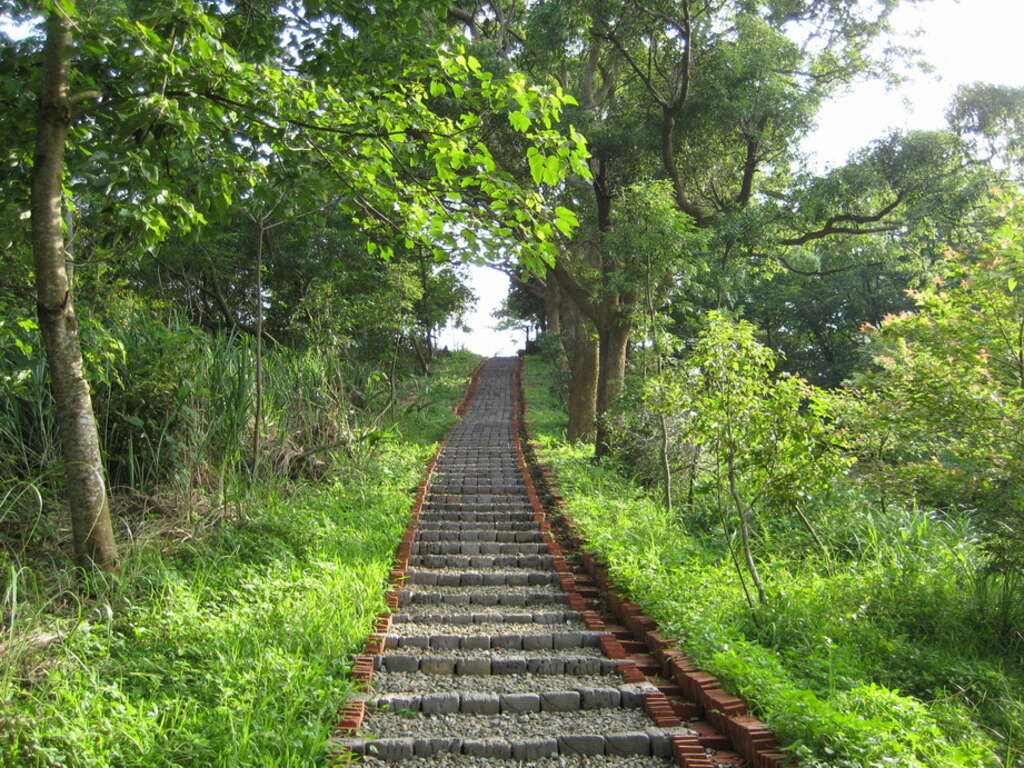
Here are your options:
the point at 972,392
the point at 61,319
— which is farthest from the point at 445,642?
the point at 972,392

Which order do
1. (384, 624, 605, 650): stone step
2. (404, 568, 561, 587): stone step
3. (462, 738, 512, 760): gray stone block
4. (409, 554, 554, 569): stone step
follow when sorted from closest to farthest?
(462, 738, 512, 760): gray stone block
(384, 624, 605, 650): stone step
(404, 568, 561, 587): stone step
(409, 554, 554, 569): stone step

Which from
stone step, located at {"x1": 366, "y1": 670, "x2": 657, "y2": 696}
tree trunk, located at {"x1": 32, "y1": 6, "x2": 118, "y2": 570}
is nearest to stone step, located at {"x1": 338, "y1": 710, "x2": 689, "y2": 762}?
stone step, located at {"x1": 366, "y1": 670, "x2": 657, "y2": 696}

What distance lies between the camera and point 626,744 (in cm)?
338

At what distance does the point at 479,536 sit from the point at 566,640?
9.20ft

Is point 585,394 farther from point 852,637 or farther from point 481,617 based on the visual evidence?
point 852,637

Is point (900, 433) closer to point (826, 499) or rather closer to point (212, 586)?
point (826, 499)

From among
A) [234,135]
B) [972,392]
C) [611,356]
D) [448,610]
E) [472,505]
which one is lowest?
[448,610]

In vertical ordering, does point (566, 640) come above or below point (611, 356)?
below

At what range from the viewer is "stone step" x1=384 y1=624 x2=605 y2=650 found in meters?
4.81

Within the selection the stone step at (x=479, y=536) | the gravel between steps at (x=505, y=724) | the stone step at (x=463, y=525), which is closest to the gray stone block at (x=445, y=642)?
the gravel between steps at (x=505, y=724)

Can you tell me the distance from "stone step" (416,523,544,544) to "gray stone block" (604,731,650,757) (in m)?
4.27

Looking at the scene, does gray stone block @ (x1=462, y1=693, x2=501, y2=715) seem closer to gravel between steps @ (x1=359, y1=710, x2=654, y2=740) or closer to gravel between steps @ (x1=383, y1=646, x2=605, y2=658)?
gravel between steps @ (x1=359, y1=710, x2=654, y2=740)

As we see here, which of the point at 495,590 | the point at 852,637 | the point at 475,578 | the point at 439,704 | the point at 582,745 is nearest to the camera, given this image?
the point at 582,745

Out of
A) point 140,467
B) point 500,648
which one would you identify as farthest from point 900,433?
point 140,467
